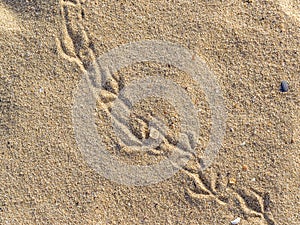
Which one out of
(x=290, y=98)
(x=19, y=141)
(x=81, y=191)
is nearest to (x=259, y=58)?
(x=290, y=98)

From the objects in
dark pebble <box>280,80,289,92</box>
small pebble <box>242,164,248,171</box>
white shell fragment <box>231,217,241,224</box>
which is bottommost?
white shell fragment <box>231,217,241,224</box>

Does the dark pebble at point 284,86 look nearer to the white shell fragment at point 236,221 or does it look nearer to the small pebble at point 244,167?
the small pebble at point 244,167

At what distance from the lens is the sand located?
109 inches

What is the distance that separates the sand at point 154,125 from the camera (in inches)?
109

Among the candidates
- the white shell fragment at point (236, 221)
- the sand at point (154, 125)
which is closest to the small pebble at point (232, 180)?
the sand at point (154, 125)

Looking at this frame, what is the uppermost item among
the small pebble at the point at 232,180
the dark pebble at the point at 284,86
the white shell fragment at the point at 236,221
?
the dark pebble at the point at 284,86

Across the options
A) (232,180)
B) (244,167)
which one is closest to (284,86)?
(244,167)

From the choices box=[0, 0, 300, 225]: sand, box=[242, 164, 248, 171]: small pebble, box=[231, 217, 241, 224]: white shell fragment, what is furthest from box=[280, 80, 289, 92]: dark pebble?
box=[231, 217, 241, 224]: white shell fragment

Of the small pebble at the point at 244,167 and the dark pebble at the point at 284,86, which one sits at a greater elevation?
the dark pebble at the point at 284,86

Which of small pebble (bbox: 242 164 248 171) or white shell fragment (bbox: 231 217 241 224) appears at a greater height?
small pebble (bbox: 242 164 248 171)

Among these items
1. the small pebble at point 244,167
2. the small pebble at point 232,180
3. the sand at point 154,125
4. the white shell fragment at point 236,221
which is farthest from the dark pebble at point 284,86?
the white shell fragment at point 236,221

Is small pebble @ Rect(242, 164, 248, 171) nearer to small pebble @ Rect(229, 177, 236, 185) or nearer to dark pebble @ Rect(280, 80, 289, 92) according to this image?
small pebble @ Rect(229, 177, 236, 185)

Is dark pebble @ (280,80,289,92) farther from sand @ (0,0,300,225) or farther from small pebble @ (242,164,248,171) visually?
small pebble @ (242,164,248,171)

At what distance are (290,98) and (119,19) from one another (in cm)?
142
